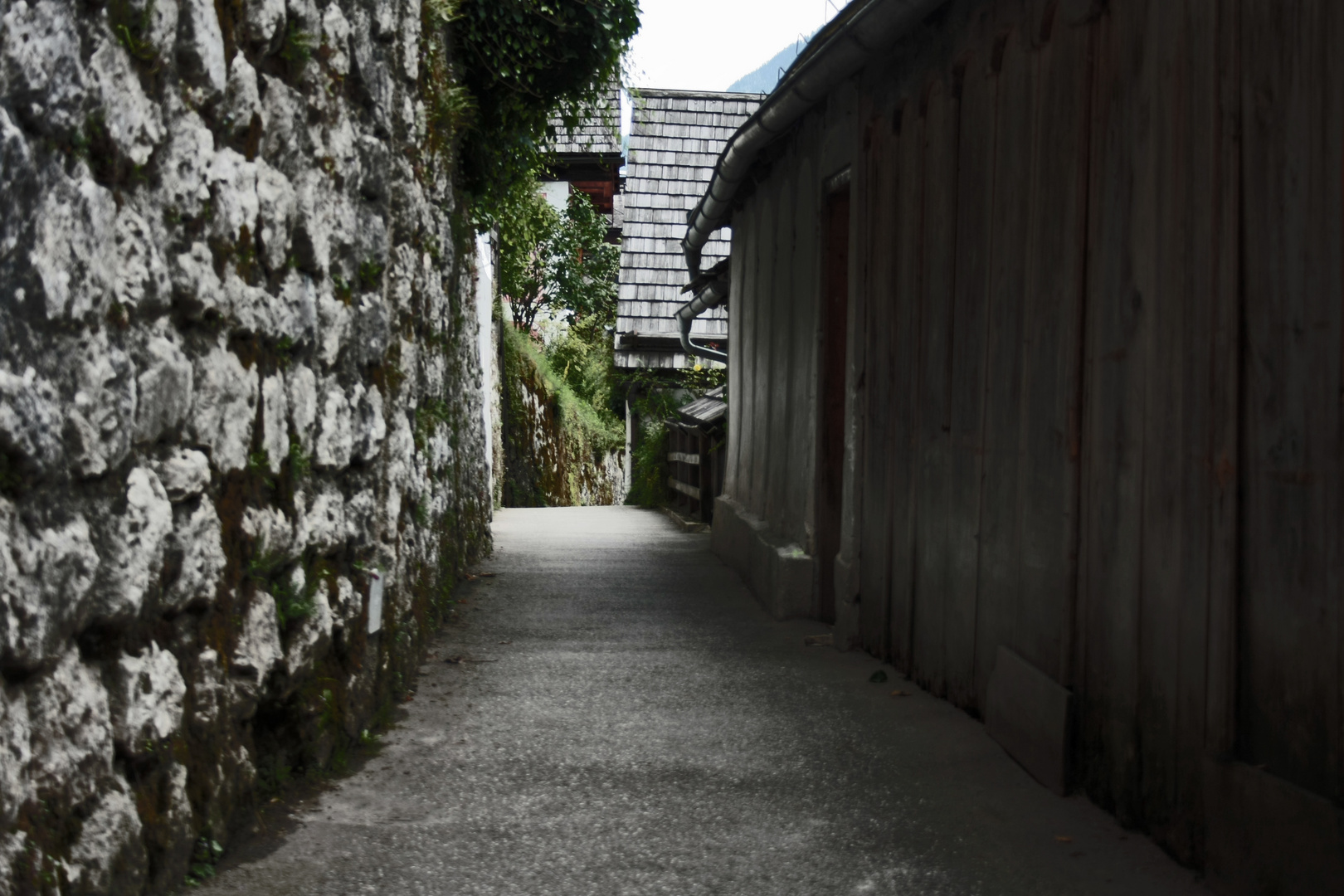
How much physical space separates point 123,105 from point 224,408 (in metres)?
0.81

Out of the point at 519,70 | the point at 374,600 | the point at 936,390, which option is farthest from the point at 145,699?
the point at 519,70

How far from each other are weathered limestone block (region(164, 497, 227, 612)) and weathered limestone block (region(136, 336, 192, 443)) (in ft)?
0.57

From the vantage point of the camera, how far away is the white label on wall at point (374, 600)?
4.38 meters

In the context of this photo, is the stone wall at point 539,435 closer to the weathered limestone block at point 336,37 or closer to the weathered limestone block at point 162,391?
the weathered limestone block at point 336,37

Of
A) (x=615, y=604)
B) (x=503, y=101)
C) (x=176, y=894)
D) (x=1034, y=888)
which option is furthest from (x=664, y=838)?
(x=503, y=101)

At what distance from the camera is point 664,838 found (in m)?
3.46

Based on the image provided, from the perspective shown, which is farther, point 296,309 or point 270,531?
point 296,309

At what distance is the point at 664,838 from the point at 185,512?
1.56 meters

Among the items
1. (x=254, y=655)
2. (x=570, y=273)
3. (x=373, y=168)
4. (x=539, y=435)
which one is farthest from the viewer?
(x=570, y=273)

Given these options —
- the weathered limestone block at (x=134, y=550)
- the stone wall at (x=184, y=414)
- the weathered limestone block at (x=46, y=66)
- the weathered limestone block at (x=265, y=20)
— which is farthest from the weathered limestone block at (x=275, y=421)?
the weathered limestone block at (x=46, y=66)

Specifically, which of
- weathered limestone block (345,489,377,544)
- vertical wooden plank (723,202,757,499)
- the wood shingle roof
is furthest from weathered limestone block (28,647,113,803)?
the wood shingle roof

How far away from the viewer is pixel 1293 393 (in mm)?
2666

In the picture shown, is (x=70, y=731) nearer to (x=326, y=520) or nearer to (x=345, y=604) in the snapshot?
(x=326, y=520)

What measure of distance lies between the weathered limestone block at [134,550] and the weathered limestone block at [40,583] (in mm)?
76
